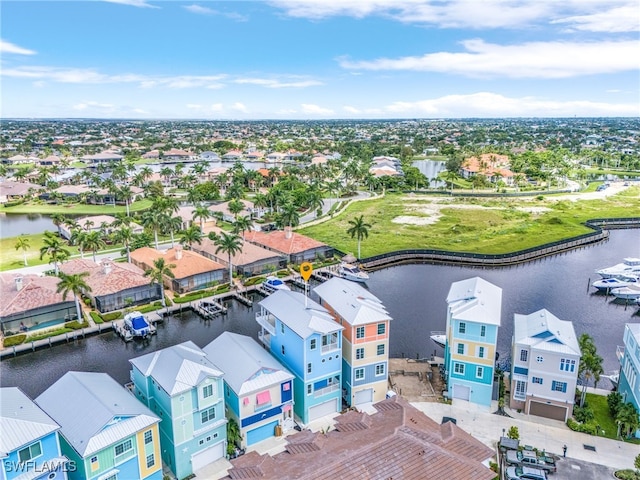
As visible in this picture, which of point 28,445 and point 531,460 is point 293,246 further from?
point 28,445

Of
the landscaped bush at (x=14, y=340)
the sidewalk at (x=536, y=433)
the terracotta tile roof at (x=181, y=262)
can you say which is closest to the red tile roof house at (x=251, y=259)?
the terracotta tile roof at (x=181, y=262)

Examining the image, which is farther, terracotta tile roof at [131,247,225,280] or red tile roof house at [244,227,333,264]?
red tile roof house at [244,227,333,264]

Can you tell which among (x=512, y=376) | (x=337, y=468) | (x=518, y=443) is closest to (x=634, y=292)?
(x=512, y=376)

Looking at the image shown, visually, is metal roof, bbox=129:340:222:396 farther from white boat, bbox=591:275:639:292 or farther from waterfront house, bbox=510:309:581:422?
white boat, bbox=591:275:639:292

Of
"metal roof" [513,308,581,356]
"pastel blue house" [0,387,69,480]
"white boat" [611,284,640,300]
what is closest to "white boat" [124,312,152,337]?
"pastel blue house" [0,387,69,480]

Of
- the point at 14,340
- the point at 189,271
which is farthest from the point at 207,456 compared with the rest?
the point at 189,271

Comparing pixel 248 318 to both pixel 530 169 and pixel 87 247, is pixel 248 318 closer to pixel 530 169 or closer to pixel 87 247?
pixel 87 247
